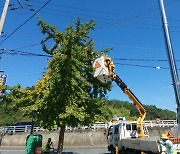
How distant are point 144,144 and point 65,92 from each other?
4729mm

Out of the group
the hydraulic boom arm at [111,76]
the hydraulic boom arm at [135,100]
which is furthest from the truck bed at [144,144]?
the hydraulic boom arm at [111,76]

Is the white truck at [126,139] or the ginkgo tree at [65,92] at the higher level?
the ginkgo tree at [65,92]

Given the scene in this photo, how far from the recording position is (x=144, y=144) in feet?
43.4

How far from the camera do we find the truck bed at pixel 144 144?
38.9 ft

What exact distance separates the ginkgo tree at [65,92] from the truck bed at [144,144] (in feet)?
8.43

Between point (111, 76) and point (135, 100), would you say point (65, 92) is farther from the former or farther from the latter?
point (135, 100)

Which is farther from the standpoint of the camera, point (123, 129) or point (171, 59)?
point (123, 129)

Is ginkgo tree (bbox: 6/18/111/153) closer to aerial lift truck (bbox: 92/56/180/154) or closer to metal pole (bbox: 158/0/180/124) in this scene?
aerial lift truck (bbox: 92/56/180/154)

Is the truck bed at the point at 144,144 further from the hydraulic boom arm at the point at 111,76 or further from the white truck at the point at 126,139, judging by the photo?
the hydraulic boom arm at the point at 111,76

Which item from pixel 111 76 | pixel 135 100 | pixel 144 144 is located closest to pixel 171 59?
pixel 144 144

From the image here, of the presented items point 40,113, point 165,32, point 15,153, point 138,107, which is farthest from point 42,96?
point 15,153

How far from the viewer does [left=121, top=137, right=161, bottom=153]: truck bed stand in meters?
11.9

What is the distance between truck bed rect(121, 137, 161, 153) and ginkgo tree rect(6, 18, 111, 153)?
257 centimetres

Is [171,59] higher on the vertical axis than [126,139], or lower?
higher
